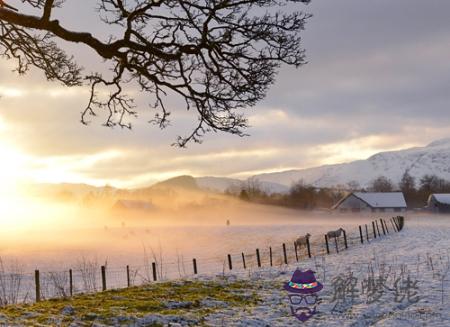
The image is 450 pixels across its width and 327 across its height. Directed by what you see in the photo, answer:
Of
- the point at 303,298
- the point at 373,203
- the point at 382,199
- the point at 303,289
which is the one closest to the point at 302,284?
the point at 303,289

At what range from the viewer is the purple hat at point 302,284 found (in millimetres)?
9709

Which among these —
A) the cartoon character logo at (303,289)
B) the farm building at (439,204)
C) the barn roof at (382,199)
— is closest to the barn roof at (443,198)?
the farm building at (439,204)

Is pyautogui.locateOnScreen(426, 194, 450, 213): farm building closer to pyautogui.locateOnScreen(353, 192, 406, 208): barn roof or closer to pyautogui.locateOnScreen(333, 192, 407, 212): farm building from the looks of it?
pyautogui.locateOnScreen(333, 192, 407, 212): farm building

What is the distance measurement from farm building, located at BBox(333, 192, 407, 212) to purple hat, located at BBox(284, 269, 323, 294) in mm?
109939

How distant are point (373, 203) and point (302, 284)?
364 feet

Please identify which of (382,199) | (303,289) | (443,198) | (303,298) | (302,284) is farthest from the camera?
(382,199)

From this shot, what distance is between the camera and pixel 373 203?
115875 mm

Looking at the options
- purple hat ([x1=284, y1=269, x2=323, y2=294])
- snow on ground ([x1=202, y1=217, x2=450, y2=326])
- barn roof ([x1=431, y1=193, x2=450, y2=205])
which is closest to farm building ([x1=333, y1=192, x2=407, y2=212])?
barn roof ([x1=431, y1=193, x2=450, y2=205])

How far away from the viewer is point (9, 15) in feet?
28.6

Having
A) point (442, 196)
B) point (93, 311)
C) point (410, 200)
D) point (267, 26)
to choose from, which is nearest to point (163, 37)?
point (267, 26)

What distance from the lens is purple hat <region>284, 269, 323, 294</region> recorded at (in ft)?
31.9

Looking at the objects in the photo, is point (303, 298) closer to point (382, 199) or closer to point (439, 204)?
point (439, 204)

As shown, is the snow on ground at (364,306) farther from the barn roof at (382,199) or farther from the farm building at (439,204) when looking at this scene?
the barn roof at (382,199)

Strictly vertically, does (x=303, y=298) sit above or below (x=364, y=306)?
above
